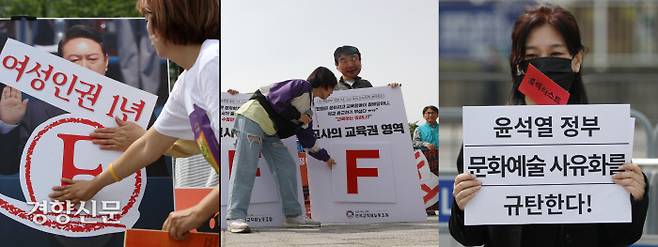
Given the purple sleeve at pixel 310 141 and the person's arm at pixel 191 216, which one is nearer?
the purple sleeve at pixel 310 141

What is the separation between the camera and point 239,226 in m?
2.83

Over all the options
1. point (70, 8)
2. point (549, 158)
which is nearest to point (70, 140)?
point (549, 158)

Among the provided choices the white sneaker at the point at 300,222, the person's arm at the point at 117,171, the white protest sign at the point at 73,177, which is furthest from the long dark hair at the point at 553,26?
the white protest sign at the point at 73,177

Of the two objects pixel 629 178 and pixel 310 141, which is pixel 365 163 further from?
pixel 629 178

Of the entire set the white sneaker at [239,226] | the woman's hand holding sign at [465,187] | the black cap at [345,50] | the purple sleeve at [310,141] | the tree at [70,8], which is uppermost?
the tree at [70,8]

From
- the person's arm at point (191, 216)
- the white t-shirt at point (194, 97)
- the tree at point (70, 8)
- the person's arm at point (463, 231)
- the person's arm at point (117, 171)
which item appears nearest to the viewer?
the person's arm at point (463, 231)

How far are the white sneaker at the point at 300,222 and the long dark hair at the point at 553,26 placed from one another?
0.64 meters

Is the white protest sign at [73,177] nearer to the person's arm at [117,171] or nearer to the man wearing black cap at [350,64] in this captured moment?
the person's arm at [117,171]

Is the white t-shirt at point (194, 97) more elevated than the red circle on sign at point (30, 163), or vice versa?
the white t-shirt at point (194, 97)

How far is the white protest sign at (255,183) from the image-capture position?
2842 millimetres

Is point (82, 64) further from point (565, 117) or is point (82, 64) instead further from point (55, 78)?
point (565, 117)

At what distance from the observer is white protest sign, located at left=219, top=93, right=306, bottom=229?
284 centimetres

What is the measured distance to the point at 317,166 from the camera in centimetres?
288

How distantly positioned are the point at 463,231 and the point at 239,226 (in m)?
0.63
